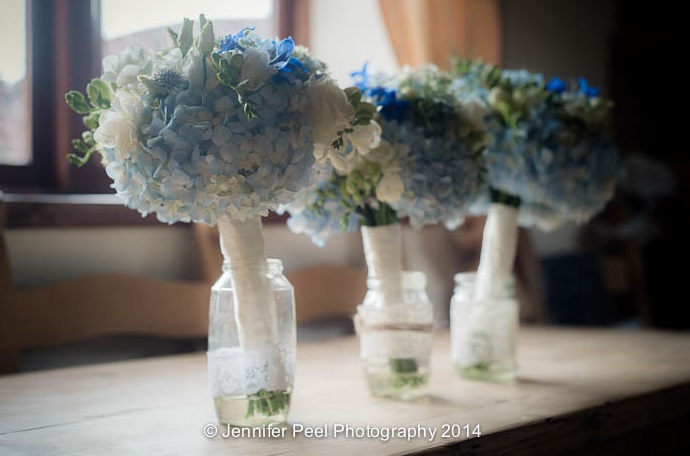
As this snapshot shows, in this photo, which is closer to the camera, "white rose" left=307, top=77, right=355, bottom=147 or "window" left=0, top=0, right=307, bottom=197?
"white rose" left=307, top=77, right=355, bottom=147

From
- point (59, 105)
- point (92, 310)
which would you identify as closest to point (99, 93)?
point (92, 310)

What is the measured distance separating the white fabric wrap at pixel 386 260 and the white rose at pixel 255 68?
39cm

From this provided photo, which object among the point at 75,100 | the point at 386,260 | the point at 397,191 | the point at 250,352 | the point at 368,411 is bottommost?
the point at 368,411

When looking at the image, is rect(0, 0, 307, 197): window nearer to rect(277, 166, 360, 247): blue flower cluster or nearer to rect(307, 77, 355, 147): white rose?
rect(277, 166, 360, 247): blue flower cluster

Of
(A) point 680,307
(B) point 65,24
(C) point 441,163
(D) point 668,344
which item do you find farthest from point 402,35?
(A) point 680,307

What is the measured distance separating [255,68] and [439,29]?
1804mm

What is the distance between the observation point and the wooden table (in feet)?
3.25

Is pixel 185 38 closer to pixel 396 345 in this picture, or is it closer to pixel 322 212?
pixel 322 212

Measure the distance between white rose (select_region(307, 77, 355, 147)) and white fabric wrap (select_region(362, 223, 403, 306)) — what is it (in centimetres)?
30

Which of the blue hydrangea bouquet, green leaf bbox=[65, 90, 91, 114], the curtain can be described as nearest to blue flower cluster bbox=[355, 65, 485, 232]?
the blue hydrangea bouquet

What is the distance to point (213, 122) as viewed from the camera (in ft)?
3.06

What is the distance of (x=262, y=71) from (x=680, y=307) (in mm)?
3892

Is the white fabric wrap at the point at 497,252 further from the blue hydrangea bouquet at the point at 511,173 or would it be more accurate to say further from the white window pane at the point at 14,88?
the white window pane at the point at 14,88

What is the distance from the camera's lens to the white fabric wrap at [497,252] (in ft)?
4.82
